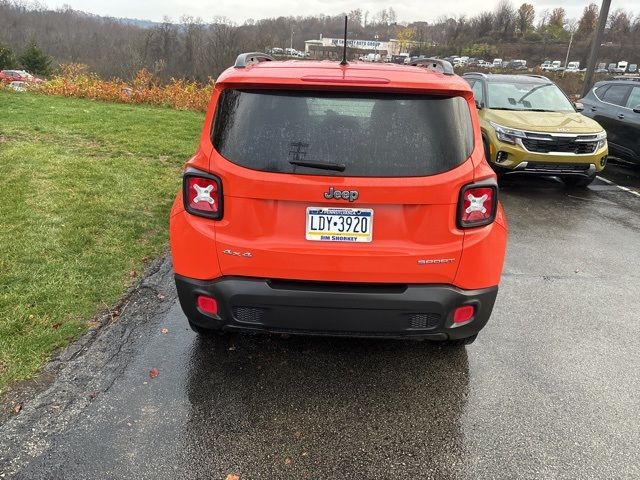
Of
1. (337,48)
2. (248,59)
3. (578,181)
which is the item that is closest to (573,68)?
(337,48)

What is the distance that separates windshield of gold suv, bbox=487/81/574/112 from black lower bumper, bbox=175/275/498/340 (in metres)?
6.74

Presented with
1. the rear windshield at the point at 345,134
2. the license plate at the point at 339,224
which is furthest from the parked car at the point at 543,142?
the license plate at the point at 339,224

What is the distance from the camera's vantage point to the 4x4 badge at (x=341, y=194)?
2.51m

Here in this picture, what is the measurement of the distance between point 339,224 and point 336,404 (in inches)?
41.7

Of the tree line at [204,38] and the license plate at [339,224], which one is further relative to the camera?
the tree line at [204,38]

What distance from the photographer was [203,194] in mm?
2676

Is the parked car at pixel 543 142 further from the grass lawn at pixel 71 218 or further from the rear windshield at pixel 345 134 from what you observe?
the rear windshield at pixel 345 134

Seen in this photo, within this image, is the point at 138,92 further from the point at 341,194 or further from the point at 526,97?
the point at 341,194

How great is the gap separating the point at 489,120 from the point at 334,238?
644cm

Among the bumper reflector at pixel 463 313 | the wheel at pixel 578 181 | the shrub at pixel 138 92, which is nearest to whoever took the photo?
the bumper reflector at pixel 463 313

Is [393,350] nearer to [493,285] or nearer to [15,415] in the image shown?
[493,285]

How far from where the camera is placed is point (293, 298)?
2.63 meters

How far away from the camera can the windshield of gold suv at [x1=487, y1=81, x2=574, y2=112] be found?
28.1ft

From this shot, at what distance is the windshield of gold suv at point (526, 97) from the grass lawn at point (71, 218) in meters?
5.42
